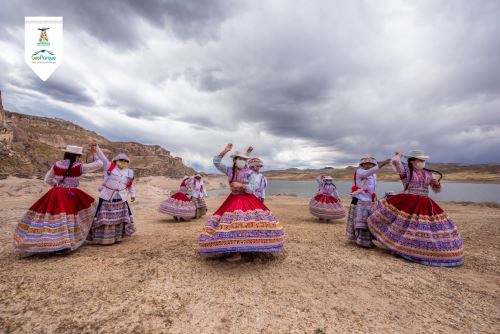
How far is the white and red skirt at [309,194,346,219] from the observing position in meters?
10.7

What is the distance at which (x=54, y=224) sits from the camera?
5.24 m

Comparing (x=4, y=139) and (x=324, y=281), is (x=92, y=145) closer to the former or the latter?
(x=324, y=281)

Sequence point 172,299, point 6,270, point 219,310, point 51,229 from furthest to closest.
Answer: point 51,229 < point 6,270 < point 172,299 < point 219,310

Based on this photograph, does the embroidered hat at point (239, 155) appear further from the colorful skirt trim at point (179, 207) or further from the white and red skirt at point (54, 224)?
the colorful skirt trim at point (179, 207)

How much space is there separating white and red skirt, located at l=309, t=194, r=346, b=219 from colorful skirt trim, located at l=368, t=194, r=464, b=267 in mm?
4849

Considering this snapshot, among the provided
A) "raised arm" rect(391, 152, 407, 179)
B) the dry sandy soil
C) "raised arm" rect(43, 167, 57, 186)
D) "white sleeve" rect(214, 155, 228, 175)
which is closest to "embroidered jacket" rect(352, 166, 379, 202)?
"raised arm" rect(391, 152, 407, 179)

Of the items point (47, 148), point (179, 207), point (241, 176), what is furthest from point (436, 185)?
point (47, 148)

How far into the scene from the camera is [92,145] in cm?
613

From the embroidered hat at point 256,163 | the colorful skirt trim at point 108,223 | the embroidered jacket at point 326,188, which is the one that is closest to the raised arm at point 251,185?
the colorful skirt trim at point 108,223

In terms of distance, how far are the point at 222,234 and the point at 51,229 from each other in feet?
12.1

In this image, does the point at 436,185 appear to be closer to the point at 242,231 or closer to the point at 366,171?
the point at 366,171

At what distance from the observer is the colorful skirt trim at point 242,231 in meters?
4.30

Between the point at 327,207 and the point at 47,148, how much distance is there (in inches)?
1633

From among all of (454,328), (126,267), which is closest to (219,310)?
(126,267)
